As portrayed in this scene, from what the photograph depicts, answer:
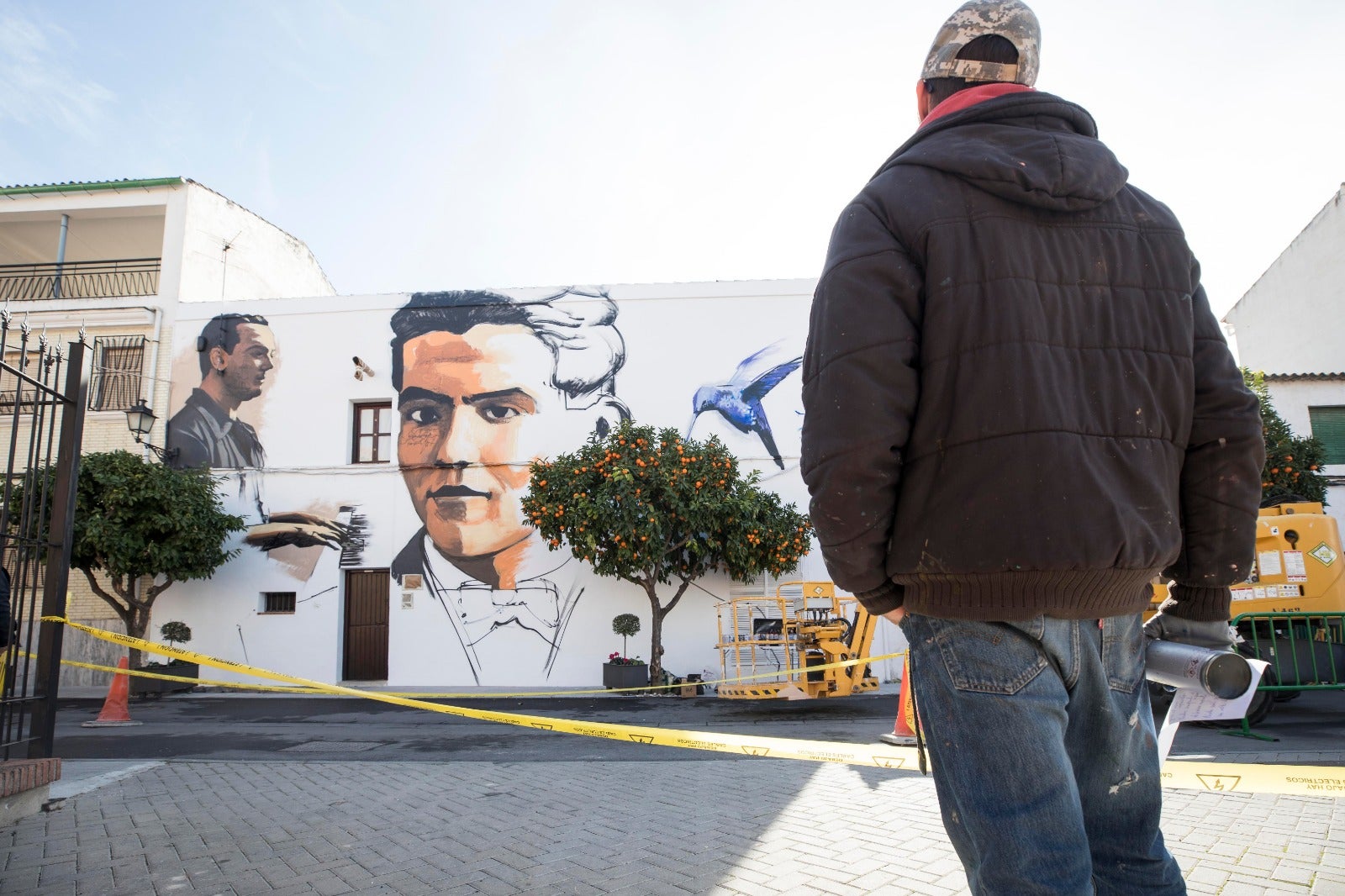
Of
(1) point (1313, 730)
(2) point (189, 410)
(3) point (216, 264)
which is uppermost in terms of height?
(3) point (216, 264)

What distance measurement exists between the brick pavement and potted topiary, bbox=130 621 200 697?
34.7 ft

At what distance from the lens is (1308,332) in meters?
20.0

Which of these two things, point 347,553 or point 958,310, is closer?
point 958,310

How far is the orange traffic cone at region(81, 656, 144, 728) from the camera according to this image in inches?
404

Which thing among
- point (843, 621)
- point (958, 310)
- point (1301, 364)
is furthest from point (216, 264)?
point (1301, 364)

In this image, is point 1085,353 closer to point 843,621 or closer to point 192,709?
point 843,621

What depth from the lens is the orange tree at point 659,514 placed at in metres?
13.2

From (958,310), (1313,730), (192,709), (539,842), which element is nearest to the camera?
(958,310)

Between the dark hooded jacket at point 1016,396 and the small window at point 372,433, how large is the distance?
1658 cm

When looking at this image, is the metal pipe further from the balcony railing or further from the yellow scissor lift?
the balcony railing

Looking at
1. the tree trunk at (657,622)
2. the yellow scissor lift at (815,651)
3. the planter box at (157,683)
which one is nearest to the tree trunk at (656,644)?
the tree trunk at (657,622)

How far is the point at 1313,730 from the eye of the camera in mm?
7301

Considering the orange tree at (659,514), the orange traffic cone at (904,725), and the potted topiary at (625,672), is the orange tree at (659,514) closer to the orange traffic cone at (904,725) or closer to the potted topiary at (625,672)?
the potted topiary at (625,672)

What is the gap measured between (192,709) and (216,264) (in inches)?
410
